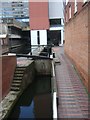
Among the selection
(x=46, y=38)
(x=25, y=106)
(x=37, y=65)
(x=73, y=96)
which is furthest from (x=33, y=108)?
(x=46, y=38)

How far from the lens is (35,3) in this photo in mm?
42094

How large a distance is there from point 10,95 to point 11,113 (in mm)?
1567

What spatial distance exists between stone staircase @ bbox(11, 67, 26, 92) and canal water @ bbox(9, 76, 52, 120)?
77cm

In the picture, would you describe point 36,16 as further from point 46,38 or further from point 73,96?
point 73,96

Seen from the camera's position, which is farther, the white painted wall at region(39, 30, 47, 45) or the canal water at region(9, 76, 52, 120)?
the white painted wall at region(39, 30, 47, 45)

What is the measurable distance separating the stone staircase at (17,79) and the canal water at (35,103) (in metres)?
0.77

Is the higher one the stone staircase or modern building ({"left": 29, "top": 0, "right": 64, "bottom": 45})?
modern building ({"left": 29, "top": 0, "right": 64, "bottom": 45})

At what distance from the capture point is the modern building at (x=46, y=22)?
141ft

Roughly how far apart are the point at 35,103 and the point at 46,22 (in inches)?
1318

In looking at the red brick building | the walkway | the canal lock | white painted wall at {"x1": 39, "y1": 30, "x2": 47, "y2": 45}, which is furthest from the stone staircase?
white painted wall at {"x1": 39, "y1": 30, "x2": 47, "y2": 45}

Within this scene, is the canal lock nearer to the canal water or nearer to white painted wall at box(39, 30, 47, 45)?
the canal water

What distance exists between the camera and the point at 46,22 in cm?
4544

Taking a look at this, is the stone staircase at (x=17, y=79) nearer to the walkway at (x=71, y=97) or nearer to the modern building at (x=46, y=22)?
the walkway at (x=71, y=97)

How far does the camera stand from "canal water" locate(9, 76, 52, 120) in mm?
11493
